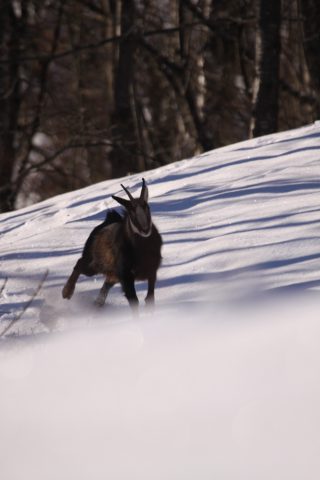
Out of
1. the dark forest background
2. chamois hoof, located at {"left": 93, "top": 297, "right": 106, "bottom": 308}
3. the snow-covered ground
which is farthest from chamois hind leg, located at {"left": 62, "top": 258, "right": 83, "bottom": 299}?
the dark forest background

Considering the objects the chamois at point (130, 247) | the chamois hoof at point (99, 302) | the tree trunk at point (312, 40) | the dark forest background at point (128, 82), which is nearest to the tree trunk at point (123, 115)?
the dark forest background at point (128, 82)

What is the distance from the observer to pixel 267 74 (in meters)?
15.1

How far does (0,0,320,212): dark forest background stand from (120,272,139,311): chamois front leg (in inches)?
488

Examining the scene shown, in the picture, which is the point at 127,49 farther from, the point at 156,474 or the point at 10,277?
the point at 156,474

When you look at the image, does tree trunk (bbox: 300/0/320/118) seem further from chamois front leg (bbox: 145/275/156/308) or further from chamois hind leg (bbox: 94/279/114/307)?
chamois front leg (bbox: 145/275/156/308)

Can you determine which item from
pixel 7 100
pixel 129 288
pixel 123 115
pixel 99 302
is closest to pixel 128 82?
pixel 123 115

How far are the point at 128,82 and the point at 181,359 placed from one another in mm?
14075

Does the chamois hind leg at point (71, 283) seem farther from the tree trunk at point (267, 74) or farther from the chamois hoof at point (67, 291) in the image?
Answer: the tree trunk at point (267, 74)

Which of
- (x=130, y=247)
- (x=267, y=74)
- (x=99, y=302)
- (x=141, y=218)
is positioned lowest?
(x=99, y=302)

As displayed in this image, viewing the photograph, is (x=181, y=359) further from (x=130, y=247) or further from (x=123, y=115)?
(x=123, y=115)

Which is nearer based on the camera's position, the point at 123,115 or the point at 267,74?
the point at 267,74

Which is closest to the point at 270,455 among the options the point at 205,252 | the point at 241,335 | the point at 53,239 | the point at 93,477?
the point at 93,477

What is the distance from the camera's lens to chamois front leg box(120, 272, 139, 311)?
243 inches

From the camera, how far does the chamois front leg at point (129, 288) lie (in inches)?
243
